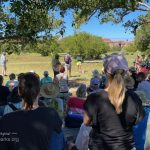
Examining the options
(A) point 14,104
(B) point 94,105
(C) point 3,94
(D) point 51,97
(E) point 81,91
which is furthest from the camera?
(E) point 81,91

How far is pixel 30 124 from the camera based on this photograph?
3480 millimetres

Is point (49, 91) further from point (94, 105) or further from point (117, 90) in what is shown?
point (117, 90)

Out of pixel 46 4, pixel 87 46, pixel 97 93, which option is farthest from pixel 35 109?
pixel 87 46

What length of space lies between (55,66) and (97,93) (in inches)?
667

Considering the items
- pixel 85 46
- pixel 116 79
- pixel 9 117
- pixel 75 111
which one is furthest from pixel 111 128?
pixel 85 46

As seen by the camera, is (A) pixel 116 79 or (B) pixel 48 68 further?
(B) pixel 48 68

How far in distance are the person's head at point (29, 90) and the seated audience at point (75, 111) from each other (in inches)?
245

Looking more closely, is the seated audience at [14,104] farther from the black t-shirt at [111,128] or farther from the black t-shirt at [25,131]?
the black t-shirt at [111,128]

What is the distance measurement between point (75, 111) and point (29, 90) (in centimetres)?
636

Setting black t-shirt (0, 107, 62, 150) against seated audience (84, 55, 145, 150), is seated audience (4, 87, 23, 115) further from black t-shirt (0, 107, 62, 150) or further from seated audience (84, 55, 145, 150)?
seated audience (84, 55, 145, 150)

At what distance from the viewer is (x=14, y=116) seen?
350 cm

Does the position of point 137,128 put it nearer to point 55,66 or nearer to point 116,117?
point 116,117

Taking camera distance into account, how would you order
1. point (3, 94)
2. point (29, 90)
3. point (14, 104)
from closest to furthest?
1. point (29, 90)
2. point (14, 104)
3. point (3, 94)

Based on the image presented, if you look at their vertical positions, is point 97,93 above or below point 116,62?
below
